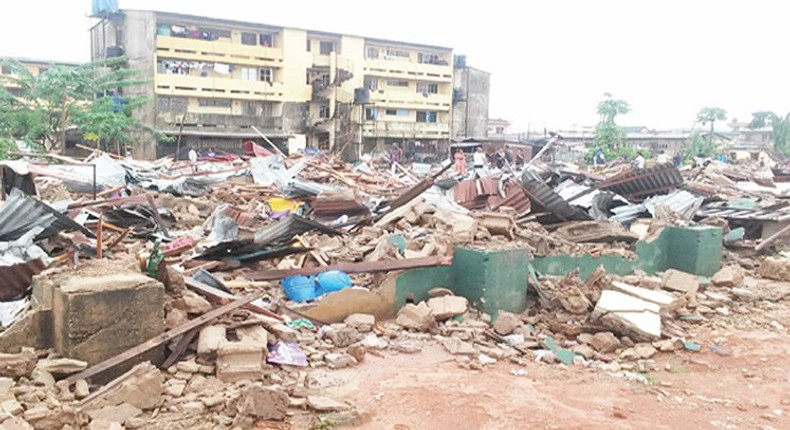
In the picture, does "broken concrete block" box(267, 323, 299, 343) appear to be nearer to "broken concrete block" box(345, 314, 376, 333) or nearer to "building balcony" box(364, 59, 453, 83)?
"broken concrete block" box(345, 314, 376, 333)

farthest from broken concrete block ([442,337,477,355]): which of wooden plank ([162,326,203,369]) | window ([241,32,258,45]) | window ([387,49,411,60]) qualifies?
window ([387,49,411,60])

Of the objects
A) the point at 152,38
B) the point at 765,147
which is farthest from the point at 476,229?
the point at 765,147

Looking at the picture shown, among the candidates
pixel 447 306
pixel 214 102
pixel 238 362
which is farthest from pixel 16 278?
pixel 214 102

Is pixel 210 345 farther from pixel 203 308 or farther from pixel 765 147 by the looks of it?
pixel 765 147

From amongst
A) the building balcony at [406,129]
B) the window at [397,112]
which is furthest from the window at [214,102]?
the window at [397,112]

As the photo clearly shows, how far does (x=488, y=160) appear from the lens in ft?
103

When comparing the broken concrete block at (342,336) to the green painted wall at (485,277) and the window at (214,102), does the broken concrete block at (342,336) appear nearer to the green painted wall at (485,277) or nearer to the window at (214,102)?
the green painted wall at (485,277)

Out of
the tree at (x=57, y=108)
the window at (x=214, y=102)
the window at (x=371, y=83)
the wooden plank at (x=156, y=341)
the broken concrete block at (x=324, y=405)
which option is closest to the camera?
the wooden plank at (x=156, y=341)

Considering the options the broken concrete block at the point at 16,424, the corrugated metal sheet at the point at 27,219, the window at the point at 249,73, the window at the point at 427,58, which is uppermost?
the window at the point at 427,58

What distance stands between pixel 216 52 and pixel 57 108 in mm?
13368

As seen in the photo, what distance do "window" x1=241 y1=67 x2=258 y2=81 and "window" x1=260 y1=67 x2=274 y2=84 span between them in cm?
A: 43

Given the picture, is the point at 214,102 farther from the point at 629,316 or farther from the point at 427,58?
the point at 629,316

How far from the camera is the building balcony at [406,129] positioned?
44.2 meters

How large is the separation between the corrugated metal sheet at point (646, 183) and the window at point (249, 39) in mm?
30516
